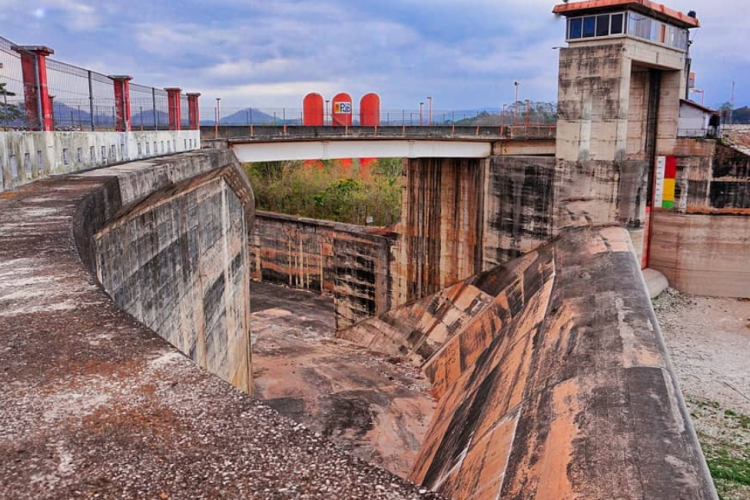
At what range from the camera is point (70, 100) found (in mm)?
11938

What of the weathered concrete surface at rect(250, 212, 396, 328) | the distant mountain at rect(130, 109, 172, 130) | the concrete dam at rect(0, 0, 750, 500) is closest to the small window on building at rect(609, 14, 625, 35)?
the concrete dam at rect(0, 0, 750, 500)

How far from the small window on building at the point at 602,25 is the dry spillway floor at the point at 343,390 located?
551 inches

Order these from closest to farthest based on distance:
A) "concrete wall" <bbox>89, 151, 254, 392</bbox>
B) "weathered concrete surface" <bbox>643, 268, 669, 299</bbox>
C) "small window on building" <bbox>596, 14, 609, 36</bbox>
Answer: "concrete wall" <bbox>89, 151, 254, 392</bbox>, "small window on building" <bbox>596, 14, 609, 36</bbox>, "weathered concrete surface" <bbox>643, 268, 669, 299</bbox>

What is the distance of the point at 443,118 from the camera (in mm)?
29109

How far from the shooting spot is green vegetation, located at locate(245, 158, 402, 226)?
41031 mm

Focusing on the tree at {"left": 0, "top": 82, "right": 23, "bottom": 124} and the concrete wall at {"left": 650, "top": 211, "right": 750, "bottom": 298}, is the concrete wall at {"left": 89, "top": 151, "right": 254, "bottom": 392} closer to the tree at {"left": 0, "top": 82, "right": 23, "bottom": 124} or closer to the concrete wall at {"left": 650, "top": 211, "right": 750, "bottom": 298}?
the tree at {"left": 0, "top": 82, "right": 23, "bottom": 124}

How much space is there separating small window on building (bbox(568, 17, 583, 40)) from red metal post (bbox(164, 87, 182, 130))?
46.2 ft

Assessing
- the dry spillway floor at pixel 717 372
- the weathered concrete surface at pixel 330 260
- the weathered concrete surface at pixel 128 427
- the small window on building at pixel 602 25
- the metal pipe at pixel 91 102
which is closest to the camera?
the weathered concrete surface at pixel 128 427

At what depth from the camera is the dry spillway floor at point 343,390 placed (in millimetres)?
19250

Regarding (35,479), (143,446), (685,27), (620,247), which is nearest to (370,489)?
(143,446)

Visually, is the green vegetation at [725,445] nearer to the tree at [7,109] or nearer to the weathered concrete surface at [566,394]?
the weathered concrete surface at [566,394]

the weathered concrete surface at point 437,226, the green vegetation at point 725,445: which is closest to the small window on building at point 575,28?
the weathered concrete surface at point 437,226

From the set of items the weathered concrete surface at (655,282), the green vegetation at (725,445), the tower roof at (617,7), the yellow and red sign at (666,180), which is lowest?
the green vegetation at (725,445)

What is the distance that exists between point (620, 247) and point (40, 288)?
19.0 metres
